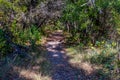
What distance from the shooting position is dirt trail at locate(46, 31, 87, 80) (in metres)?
7.08

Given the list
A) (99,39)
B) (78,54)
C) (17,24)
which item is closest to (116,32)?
(99,39)

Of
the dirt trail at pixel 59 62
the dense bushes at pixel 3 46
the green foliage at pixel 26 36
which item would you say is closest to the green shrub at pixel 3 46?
the dense bushes at pixel 3 46

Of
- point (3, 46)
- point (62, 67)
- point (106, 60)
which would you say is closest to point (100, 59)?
point (106, 60)

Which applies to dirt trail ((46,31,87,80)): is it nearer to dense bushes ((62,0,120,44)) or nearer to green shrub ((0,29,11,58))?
dense bushes ((62,0,120,44))

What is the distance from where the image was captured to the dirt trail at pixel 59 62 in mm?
7078

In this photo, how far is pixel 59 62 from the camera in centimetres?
810

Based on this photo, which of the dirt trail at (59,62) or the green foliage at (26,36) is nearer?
the dirt trail at (59,62)

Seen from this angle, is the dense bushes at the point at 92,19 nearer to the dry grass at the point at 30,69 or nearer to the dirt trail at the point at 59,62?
the dirt trail at the point at 59,62

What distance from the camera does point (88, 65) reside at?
7.69 m

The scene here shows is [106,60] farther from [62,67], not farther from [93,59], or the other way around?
[62,67]

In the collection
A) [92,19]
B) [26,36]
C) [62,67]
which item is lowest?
[62,67]

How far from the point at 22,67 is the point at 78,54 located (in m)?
2.29

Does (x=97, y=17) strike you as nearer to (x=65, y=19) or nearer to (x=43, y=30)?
(x=65, y=19)

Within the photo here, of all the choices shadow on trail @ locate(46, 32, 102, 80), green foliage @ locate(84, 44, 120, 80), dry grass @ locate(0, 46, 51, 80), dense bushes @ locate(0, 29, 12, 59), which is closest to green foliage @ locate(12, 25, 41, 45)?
dense bushes @ locate(0, 29, 12, 59)
